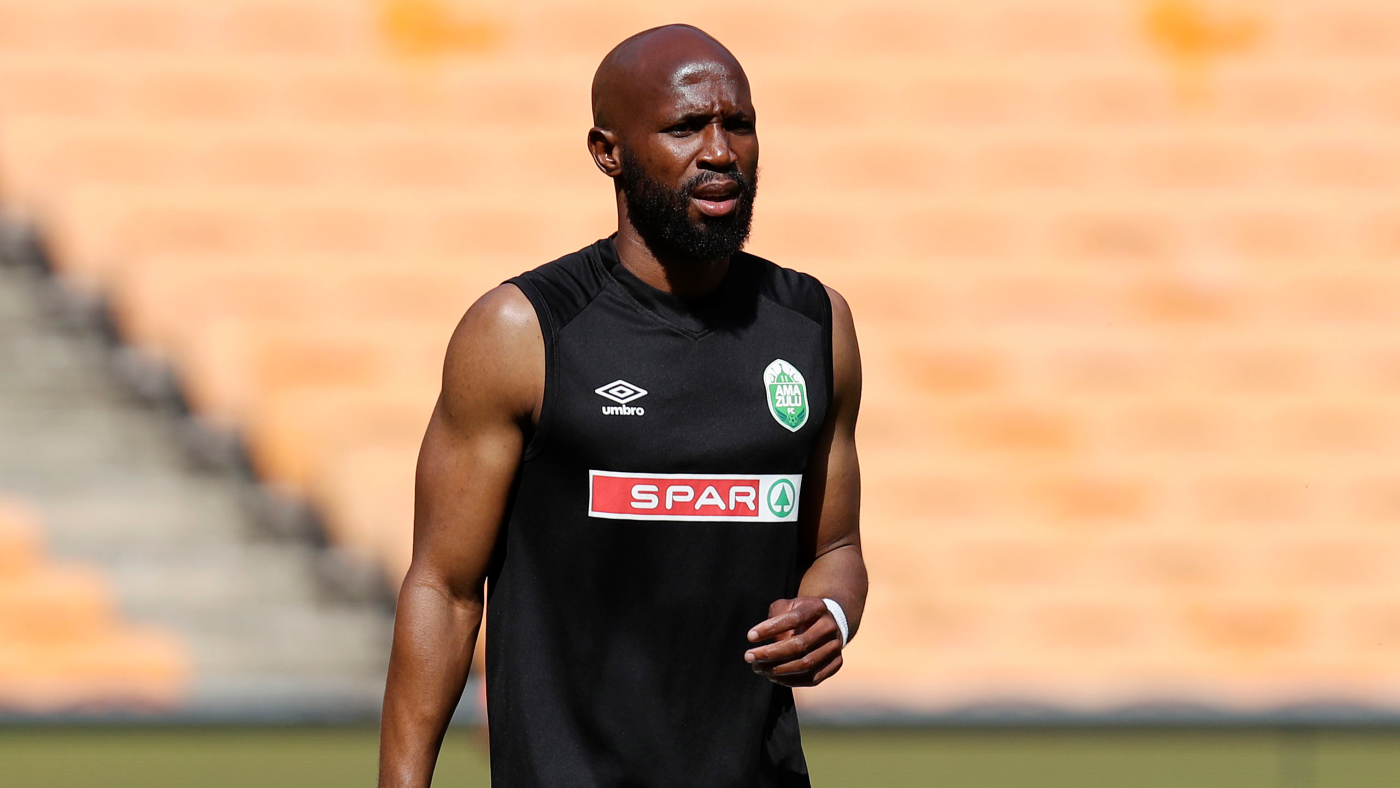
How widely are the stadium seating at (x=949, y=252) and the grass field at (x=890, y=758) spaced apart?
538mm

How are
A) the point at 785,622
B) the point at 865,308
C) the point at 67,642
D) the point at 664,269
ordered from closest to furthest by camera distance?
the point at 785,622 < the point at 664,269 < the point at 67,642 < the point at 865,308

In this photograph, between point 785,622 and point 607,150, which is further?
point 607,150

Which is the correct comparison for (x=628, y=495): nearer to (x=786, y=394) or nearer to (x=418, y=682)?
(x=786, y=394)

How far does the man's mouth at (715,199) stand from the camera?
2.33 m

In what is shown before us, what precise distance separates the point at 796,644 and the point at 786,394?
0.37 meters

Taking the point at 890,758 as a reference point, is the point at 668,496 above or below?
above

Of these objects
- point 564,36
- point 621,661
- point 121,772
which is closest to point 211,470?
point 121,772

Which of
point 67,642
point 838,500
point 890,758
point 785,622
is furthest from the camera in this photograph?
point 67,642

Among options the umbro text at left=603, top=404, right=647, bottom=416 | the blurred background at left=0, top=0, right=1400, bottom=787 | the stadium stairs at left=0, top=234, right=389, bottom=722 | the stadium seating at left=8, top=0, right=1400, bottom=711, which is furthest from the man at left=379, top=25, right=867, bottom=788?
the stadium seating at left=8, top=0, right=1400, bottom=711

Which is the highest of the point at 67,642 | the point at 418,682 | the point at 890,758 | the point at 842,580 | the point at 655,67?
the point at 655,67

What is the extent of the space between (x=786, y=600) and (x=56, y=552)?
4889mm

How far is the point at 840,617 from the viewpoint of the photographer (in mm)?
2402

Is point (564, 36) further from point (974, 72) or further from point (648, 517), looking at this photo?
point (648, 517)

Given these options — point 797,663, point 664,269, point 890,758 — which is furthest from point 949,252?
point 797,663
